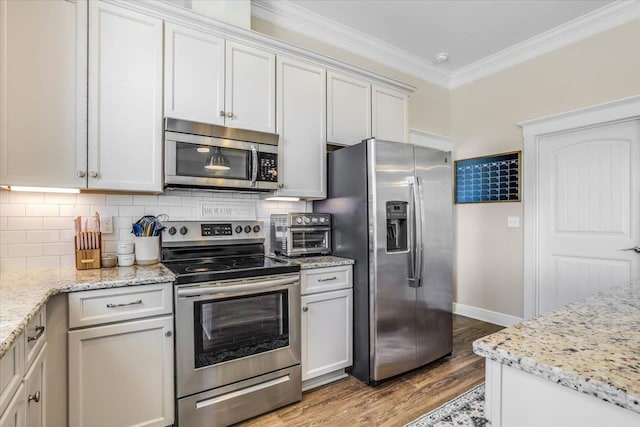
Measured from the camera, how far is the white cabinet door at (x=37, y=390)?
1250mm

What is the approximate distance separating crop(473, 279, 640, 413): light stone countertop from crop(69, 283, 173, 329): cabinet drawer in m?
1.57

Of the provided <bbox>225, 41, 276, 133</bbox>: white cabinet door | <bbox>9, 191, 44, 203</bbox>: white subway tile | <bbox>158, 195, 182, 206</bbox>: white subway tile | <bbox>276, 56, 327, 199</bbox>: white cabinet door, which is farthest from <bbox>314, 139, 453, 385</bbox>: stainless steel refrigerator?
<bbox>9, 191, 44, 203</bbox>: white subway tile

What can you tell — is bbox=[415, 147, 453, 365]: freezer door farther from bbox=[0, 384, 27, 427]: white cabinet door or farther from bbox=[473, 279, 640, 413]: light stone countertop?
bbox=[0, 384, 27, 427]: white cabinet door

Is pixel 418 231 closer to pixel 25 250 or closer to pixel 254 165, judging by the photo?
pixel 254 165

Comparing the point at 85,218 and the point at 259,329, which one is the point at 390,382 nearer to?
the point at 259,329

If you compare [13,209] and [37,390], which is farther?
[13,209]

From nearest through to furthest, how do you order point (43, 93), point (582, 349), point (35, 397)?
1. point (582, 349)
2. point (35, 397)
3. point (43, 93)

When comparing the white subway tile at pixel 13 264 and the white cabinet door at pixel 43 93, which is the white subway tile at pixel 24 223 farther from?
the white cabinet door at pixel 43 93

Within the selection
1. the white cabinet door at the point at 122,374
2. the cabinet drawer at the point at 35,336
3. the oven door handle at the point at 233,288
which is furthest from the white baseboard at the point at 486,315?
the cabinet drawer at the point at 35,336

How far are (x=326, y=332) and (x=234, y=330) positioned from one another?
724 mm

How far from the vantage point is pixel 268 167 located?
246 centimetres

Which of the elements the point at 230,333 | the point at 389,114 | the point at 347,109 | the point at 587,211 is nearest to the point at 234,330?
the point at 230,333

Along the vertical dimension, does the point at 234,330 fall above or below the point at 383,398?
above

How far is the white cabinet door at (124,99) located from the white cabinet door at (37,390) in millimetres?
933
